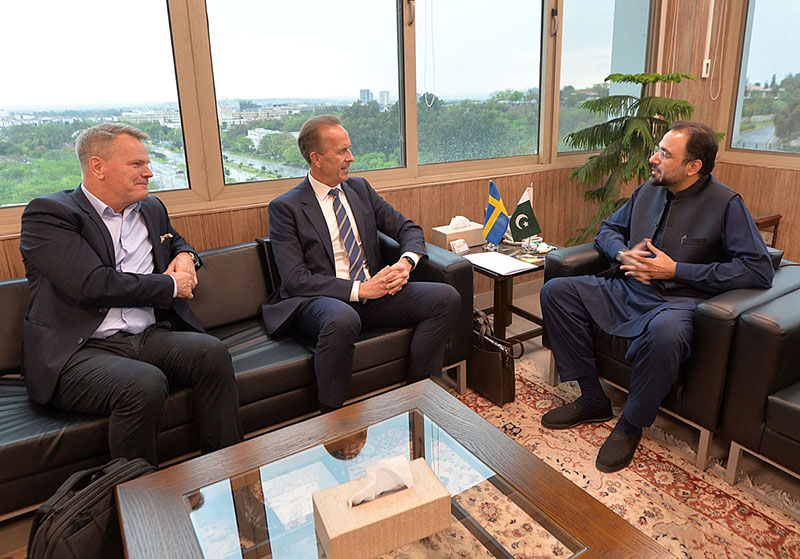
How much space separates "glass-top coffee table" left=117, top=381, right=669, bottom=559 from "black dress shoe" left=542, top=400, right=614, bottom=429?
2.75ft

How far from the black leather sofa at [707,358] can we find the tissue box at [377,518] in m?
1.19

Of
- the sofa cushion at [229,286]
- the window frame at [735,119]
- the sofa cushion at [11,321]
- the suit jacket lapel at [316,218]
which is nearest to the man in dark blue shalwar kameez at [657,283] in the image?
the suit jacket lapel at [316,218]

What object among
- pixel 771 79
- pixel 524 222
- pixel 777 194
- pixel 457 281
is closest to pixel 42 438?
pixel 457 281

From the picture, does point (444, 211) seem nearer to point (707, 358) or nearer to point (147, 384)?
point (707, 358)

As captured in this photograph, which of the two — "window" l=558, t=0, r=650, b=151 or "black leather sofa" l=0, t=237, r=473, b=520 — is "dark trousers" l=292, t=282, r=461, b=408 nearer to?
"black leather sofa" l=0, t=237, r=473, b=520

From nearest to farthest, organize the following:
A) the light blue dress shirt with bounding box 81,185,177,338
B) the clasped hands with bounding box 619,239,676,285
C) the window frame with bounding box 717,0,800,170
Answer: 1. the light blue dress shirt with bounding box 81,185,177,338
2. the clasped hands with bounding box 619,239,676,285
3. the window frame with bounding box 717,0,800,170

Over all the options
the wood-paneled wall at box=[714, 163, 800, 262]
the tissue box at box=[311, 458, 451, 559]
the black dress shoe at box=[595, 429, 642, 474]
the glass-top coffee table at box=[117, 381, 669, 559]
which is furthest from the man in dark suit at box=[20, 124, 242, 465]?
the wood-paneled wall at box=[714, 163, 800, 262]

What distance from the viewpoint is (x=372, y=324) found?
8.07 feet

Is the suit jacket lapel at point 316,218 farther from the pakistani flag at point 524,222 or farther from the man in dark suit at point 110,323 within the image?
the pakistani flag at point 524,222

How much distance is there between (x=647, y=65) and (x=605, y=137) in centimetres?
99

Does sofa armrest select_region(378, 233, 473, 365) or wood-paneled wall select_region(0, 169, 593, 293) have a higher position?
wood-paneled wall select_region(0, 169, 593, 293)

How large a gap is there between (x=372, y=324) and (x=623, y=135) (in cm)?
202

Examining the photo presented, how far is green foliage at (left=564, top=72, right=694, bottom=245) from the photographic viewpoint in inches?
126

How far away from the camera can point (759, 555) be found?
5.54ft
